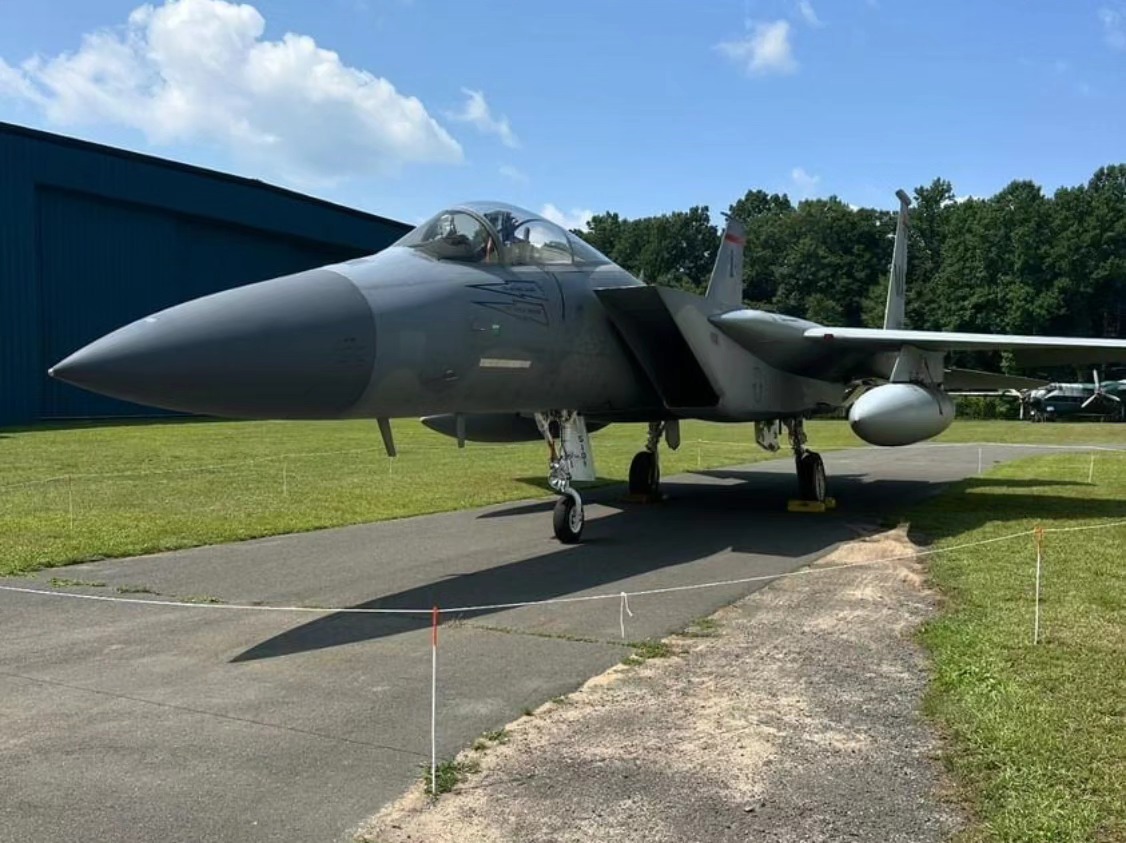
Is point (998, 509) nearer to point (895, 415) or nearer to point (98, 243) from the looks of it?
point (895, 415)

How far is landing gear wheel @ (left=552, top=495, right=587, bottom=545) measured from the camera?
912 centimetres

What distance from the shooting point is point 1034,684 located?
4.59 metres

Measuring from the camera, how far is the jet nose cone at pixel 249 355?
5211mm

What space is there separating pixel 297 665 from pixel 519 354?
146 inches

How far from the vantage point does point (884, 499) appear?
13.7 metres

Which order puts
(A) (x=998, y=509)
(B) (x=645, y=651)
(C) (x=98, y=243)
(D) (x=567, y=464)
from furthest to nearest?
(C) (x=98, y=243) < (A) (x=998, y=509) < (D) (x=567, y=464) < (B) (x=645, y=651)

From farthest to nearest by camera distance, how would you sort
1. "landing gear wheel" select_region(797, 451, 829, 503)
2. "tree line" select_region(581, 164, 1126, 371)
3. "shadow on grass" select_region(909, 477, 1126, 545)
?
"tree line" select_region(581, 164, 1126, 371) < "landing gear wheel" select_region(797, 451, 829, 503) < "shadow on grass" select_region(909, 477, 1126, 545)

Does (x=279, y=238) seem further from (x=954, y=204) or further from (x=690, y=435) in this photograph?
(x=954, y=204)

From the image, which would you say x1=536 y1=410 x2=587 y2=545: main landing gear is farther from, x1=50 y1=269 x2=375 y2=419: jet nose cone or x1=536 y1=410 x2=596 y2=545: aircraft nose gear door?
x1=50 y1=269 x2=375 y2=419: jet nose cone

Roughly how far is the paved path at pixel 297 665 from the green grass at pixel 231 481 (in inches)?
40.1

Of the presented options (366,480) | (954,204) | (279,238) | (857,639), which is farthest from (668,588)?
(954,204)

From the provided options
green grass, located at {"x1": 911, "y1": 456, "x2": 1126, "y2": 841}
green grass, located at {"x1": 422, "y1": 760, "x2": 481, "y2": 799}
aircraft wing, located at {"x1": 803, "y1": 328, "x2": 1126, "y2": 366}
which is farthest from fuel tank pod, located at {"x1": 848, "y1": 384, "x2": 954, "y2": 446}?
green grass, located at {"x1": 422, "y1": 760, "x2": 481, "y2": 799}

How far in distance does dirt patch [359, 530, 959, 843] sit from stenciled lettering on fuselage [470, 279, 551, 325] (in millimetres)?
3441

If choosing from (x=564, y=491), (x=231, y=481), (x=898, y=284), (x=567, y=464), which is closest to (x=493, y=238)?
(x=567, y=464)
